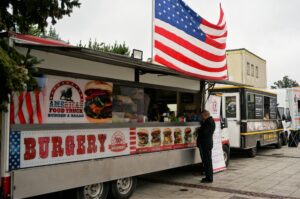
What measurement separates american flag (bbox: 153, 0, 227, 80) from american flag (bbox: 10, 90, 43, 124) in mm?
2882

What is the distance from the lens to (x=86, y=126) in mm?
6258

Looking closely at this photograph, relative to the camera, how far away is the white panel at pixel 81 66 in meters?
5.66

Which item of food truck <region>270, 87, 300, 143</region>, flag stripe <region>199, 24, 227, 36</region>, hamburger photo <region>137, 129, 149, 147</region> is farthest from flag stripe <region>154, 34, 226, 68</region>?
food truck <region>270, 87, 300, 143</region>

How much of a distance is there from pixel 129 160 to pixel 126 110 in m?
1.08

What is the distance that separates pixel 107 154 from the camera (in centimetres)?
662

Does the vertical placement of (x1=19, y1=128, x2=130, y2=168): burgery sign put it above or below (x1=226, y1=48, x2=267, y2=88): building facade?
below

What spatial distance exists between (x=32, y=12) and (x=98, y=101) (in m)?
2.21

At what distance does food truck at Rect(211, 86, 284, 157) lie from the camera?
40.8 ft

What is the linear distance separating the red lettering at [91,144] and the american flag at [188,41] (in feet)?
7.33

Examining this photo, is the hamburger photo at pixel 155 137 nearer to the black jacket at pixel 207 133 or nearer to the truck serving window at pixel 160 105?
the truck serving window at pixel 160 105

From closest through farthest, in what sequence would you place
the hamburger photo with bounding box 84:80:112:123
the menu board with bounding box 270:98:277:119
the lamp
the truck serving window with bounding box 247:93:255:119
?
the hamburger photo with bounding box 84:80:112:123 → the lamp → the truck serving window with bounding box 247:93:255:119 → the menu board with bounding box 270:98:277:119

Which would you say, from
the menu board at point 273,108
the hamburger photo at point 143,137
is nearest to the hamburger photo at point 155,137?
the hamburger photo at point 143,137

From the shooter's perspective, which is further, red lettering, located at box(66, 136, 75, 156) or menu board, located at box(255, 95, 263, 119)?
menu board, located at box(255, 95, 263, 119)

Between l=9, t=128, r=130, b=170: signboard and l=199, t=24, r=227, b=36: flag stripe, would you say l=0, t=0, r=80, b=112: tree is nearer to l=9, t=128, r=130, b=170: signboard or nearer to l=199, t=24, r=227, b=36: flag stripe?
l=9, t=128, r=130, b=170: signboard
